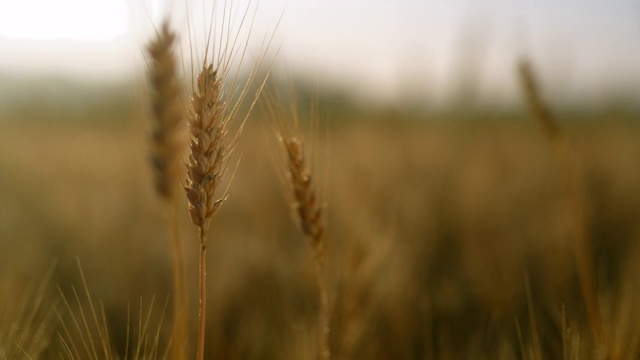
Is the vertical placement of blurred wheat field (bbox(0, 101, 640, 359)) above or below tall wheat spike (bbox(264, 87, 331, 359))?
below

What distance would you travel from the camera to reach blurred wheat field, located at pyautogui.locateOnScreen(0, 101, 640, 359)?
1555mm

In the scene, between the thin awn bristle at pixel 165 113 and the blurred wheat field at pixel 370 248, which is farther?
the blurred wheat field at pixel 370 248

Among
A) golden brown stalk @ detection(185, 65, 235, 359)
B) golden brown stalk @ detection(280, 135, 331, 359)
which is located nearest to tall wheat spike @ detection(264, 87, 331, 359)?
golden brown stalk @ detection(280, 135, 331, 359)

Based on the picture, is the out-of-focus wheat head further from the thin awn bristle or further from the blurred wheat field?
the thin awn bristle

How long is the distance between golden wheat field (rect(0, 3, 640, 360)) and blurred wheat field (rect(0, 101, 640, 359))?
1 cm

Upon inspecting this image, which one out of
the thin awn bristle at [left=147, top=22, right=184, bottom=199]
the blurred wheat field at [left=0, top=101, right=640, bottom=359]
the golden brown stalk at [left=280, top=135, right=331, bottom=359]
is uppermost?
the thin awn bristle at [left=147, top=22, right=184, bottom=199]

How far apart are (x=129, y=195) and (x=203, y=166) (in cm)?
249

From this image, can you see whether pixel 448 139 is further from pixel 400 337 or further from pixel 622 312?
pixel 622 312

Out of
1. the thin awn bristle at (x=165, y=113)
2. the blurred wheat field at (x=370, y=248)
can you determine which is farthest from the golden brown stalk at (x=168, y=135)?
the blurred wheat field at (x=370, y=248)

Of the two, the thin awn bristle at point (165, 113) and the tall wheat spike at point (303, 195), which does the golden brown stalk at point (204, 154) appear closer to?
the thin awn bristle at point (165, 113)

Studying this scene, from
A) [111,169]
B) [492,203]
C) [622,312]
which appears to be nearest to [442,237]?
[492,203]

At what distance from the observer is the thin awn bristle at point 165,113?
83 centimetres

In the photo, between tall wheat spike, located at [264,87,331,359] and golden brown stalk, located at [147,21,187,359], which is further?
tall wheat spike, located at [264,87,331,359]

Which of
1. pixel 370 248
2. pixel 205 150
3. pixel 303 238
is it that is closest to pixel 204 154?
pixel 205 150
